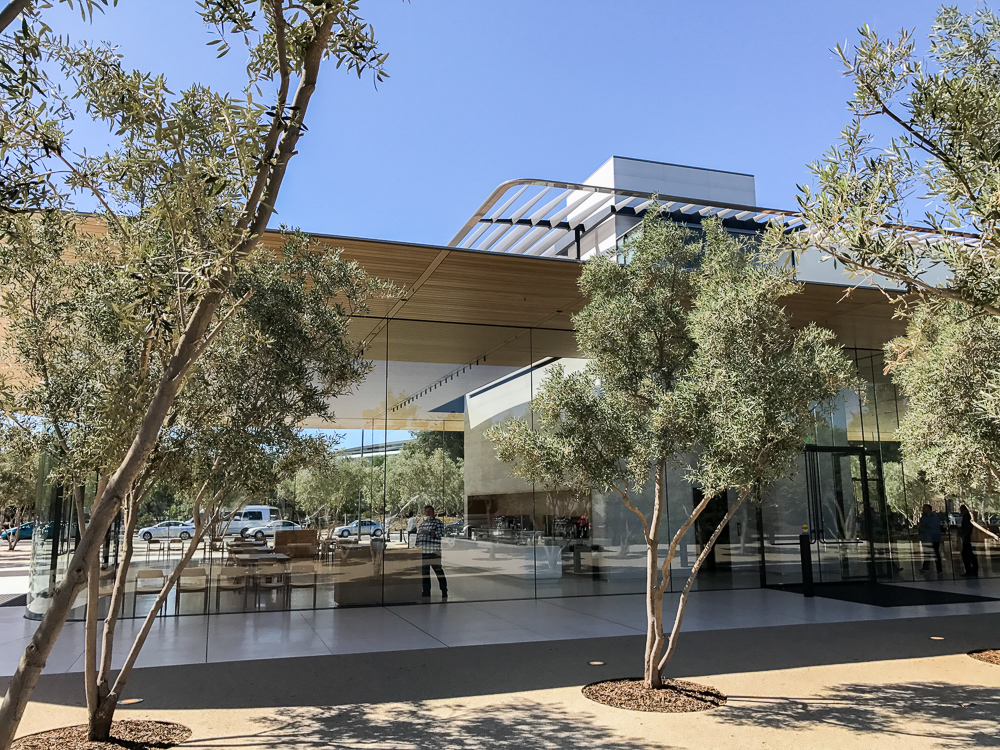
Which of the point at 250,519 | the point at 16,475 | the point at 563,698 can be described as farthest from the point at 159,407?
the point at 16,475

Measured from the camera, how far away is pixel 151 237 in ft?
12.5

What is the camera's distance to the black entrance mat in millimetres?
13039

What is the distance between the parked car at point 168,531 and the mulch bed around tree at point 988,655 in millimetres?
10670

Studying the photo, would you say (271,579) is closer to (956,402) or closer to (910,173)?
(956,402)

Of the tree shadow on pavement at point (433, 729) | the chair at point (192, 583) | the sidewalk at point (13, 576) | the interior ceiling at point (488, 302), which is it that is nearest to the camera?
the tree shadow on pavement at point (433, 729)

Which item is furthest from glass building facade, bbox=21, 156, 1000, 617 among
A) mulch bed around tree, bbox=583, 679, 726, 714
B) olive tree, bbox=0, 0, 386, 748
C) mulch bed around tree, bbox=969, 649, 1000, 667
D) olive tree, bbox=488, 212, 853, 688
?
olive tree, bbox=0, 0, 386, 748

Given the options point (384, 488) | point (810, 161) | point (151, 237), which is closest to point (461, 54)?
point (810, 161)

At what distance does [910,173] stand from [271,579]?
11.0m

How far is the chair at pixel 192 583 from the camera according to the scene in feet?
39.3

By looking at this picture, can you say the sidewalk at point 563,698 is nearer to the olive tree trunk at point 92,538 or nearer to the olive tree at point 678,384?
the olive tree at point 678,384

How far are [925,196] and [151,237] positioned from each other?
443 centimetres

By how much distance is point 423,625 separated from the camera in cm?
1085

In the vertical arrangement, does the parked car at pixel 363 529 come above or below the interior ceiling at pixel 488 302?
below

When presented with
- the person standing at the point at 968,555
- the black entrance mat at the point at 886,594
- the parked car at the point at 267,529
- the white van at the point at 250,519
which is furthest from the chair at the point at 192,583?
the person standing at the point at 968,555
